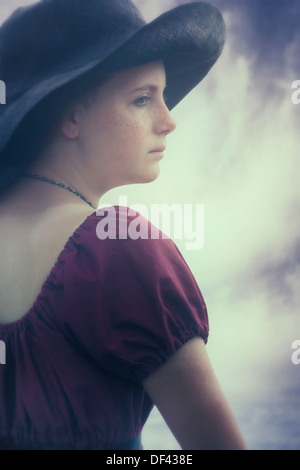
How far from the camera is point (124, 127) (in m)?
1.10

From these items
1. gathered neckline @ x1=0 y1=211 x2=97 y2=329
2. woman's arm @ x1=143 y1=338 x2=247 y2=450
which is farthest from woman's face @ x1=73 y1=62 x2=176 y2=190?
woman's arm @ x1=143 y1=338 x2=247 y2=450

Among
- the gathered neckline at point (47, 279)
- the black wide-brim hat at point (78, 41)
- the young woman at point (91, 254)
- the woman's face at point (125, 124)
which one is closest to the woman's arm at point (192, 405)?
the young woman at point (91, 254)

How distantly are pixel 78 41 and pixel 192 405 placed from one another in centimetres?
80

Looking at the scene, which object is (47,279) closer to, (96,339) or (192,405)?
(96,339)

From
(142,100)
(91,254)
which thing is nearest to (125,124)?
(142,100)

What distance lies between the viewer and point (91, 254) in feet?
3.04

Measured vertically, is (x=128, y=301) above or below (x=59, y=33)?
below

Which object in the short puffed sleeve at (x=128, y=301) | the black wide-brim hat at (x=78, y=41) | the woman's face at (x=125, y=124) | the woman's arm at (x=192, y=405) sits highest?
the black wide-brim hat at (x=78, y=41)

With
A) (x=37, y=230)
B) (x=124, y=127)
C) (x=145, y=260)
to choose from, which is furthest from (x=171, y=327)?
(x=124, y=127)

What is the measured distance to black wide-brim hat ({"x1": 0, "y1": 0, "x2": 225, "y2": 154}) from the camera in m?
1.06

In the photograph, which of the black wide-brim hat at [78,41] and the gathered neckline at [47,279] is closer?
the gathered neckline at [47,279]

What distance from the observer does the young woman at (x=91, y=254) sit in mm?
872

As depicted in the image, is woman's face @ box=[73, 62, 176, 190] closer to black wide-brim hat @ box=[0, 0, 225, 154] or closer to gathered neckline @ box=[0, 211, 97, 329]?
black wide-brim hat @ box=[0, 0, 225, 154]

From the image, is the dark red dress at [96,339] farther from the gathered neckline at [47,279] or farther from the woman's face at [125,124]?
the woman's face at [125,124]
